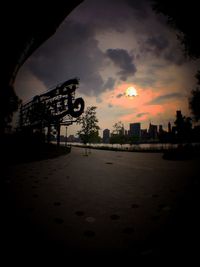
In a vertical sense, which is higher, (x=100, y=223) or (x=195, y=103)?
(x=195, y=103)

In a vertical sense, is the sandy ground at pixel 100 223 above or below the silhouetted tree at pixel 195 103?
below

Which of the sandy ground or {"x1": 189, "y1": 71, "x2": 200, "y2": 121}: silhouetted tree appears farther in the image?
{"x1": 189, "y1": 71, "x2": 200, "y2": 121}: silhouetted tree

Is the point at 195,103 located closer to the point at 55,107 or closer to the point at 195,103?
the point at 195,103

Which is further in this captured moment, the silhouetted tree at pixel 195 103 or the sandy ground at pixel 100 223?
the silhouetted tree at pixel 195 103

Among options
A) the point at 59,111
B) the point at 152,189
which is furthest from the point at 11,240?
the point at 59,111

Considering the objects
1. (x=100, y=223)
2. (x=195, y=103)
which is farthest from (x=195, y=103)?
(x=100, y=223)

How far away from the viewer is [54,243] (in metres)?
1.96

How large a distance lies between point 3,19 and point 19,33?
50cm

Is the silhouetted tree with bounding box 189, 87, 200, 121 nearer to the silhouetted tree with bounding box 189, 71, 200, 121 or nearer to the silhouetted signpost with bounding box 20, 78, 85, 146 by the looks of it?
the silhouetted tree with bounding box 189, 71, 200, 121

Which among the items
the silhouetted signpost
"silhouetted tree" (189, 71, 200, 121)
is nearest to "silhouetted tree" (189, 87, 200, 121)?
"silhouetted tree" (189, 71, 200, 121)

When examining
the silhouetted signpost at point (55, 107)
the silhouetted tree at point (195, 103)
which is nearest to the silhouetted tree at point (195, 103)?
the silhouetted tree at point (195, 103)

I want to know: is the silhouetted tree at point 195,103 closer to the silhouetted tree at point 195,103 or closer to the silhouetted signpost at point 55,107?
the silhouetted tree at point 195,103

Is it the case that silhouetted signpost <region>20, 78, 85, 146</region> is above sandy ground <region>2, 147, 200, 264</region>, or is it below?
above

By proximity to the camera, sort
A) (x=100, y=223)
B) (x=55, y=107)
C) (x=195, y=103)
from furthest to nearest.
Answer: (x=55, y=107) → (x=195, y=103) → (x=100, y=223)
